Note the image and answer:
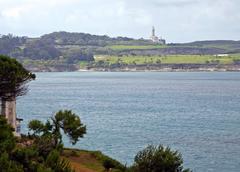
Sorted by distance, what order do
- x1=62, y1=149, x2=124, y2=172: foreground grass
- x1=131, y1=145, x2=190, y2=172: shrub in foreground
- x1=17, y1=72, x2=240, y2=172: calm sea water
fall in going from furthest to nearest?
x1=17, y1=72, x2=240, y2=172: calm sea water, x1=62, y1=149, x2=124, y2=172: foreground grass, x1=131, y1=145, x2=190, y2=172: shrub in foreground

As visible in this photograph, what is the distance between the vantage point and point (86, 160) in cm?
5366

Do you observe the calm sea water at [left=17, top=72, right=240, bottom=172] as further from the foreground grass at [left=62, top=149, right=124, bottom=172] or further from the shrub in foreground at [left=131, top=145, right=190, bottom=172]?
the shrub in foreground at [left=131, top=145, right=190, bottom=172]

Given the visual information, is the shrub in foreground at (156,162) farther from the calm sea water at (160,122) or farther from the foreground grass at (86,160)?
the calm sea water at (160,122)

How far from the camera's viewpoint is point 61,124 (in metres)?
58.5

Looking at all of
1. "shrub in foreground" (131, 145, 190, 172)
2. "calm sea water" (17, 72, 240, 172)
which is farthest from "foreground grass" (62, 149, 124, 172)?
"calm sea water" (17, 72, 240, 172)

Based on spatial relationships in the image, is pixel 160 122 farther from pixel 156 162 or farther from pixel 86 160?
pixel 156 162

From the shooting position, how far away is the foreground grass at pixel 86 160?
48.7m

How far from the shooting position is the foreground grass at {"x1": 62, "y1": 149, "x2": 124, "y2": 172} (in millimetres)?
48719

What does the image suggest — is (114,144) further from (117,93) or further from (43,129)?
(117,93)

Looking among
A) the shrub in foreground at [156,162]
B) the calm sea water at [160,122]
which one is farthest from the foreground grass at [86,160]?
the calm sea water at [160,122]

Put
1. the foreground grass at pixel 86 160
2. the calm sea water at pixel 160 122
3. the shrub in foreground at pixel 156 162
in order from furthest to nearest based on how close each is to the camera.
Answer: the calm sea water at pixel 160 122 < the foreground grass at pixel 86 160 < the shrub in foreground at pixel 156 162

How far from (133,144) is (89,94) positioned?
3978 inches

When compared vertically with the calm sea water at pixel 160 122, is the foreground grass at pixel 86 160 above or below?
above

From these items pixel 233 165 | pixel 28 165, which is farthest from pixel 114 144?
pixel 28 165
